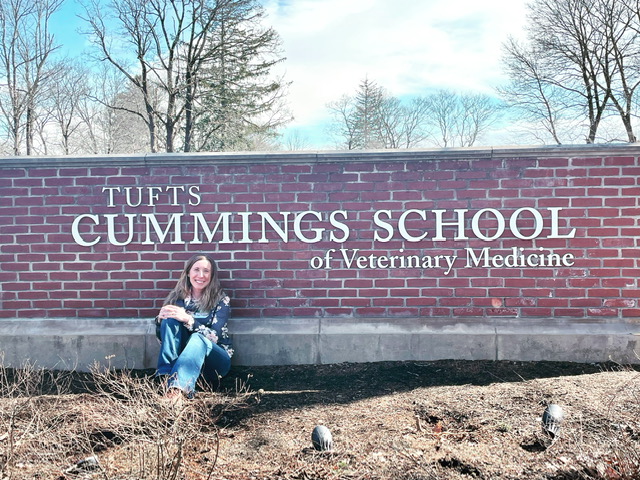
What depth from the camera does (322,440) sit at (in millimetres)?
2795

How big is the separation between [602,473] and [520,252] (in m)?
2.62

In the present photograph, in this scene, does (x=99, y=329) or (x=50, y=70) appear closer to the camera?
(x=99, y=329)

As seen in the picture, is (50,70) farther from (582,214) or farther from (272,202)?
(582,214)

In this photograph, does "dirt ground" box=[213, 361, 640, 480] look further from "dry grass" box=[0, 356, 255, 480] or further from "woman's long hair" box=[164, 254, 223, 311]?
"woman's long hair" box=[164, 254, 223, 311]

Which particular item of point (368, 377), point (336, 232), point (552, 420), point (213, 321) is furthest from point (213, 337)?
point (552, 420)

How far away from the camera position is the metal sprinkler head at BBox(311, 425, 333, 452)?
2.79 metres

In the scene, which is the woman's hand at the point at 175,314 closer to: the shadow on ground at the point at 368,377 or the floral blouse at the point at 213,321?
the floral blouse at the point at 213,321

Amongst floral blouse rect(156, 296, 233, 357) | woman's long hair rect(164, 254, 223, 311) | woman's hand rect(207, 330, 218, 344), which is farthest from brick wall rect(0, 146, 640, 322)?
woman's hand rect(207, 330, 218, 344)

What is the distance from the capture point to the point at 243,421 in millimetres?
3361

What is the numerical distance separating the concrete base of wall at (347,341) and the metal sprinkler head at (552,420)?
1437mm

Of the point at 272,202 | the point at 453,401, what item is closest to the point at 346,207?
the point at 272,202

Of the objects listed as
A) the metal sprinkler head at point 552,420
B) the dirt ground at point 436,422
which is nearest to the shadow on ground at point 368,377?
the dirt ground at point 436,422

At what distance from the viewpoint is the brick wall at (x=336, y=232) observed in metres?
4.53

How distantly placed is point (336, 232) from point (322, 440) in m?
2.16
